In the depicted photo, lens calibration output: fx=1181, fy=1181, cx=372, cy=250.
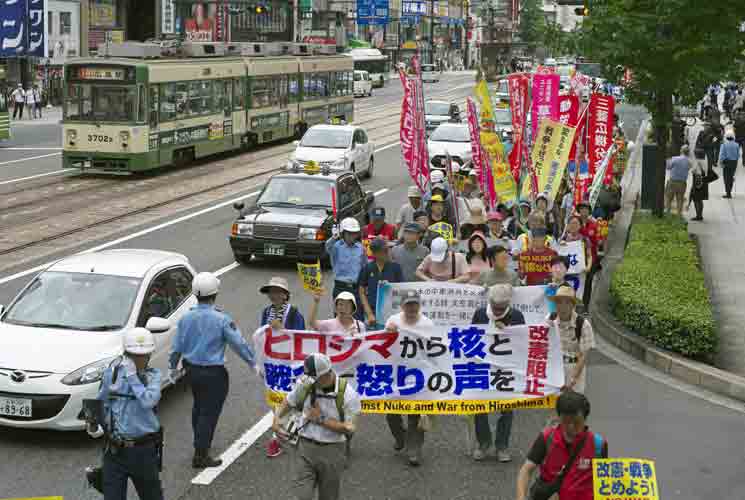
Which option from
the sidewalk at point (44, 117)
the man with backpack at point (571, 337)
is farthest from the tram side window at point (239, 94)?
the man with backpack at point (571, 337)

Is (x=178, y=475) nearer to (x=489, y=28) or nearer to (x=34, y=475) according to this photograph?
(x=34, y=475)

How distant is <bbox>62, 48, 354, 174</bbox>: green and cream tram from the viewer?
96.8 feet

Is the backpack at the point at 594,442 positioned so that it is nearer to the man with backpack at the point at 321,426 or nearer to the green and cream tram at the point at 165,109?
the man with backpack at the point at 321,426

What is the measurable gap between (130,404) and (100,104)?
2324cm

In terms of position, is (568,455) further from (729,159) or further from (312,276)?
(729,159)

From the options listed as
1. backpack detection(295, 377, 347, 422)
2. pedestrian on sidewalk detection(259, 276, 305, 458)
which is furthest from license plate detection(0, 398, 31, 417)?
backpack detection(295, 377, 347, 422)

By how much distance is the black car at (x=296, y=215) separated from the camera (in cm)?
1875

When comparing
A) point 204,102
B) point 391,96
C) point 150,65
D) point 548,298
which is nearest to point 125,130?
point 150,65

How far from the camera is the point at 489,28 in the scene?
163m

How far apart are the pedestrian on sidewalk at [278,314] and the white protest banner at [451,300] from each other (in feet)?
5.02

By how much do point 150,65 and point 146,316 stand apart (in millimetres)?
19642

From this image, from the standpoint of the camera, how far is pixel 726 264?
2002cm

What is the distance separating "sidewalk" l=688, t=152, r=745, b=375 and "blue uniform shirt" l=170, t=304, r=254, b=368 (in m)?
6.28

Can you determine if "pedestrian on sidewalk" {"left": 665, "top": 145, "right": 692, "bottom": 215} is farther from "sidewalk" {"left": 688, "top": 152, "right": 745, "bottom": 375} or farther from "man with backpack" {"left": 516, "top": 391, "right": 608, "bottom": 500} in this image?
"man with backpack" {"left": 516, "top": 391, "right": 608, "bottom": 500}
